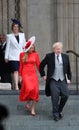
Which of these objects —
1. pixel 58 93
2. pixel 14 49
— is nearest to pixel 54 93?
pixel 58 93

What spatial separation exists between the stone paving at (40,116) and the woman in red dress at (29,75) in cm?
28

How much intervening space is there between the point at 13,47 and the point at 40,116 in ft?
7.48

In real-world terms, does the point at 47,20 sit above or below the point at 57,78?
above

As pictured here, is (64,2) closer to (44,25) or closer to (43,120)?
(44,25)

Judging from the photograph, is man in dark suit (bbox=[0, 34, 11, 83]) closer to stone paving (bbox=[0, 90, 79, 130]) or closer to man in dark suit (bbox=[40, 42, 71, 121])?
stone paving (bbox=[0, 90, 79, 130])

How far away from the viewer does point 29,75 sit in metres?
10.6

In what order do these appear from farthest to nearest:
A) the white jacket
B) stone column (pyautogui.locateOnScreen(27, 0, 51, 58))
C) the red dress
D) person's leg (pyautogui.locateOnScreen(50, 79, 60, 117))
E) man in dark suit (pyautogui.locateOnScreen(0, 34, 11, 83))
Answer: stone column (pyautogui.locateOnScreen(27, 0, 51, 58)) → man in dark suit (pyautogui.locateOnScreen(0, 34, 11, 83)) → the white jacket → the red dress → person's leg (pyautogui.locateOnScreen(50, 79, 60, 117))

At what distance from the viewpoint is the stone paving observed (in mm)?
10031

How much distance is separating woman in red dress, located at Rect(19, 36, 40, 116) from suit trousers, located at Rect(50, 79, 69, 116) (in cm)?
49

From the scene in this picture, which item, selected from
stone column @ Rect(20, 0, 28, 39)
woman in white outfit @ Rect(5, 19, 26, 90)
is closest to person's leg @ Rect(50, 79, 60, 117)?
woman in white outfit @ Rect(5, 19, 26, 90)

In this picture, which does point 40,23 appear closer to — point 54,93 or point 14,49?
point 14,49

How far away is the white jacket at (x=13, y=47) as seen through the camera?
1207 centimetres

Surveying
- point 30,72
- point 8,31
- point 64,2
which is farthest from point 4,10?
point 30,72

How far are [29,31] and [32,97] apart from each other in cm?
648
